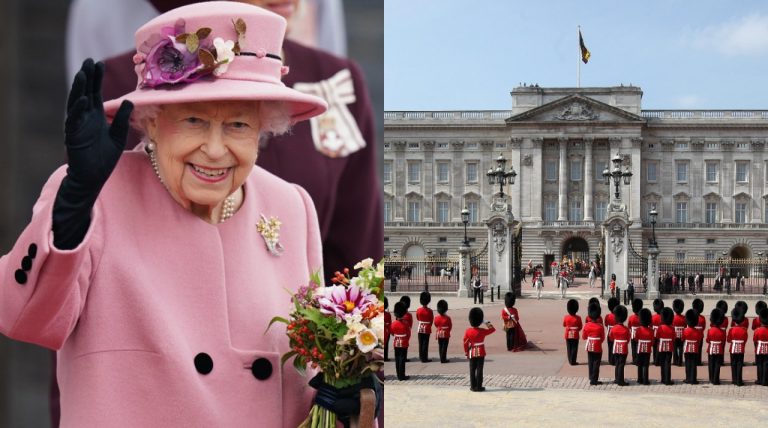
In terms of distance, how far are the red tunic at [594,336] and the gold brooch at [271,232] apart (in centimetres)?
969

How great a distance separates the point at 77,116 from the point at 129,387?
3.73 feet

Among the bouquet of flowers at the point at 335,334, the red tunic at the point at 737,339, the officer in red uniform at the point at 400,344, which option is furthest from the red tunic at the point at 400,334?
the bouquet of flowers at the point at 335,334

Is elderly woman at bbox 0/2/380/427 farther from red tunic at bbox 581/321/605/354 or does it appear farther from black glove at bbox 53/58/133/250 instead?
red tunic at bbox 581/321/605/354

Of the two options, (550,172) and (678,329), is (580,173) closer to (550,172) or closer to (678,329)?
(550,172)

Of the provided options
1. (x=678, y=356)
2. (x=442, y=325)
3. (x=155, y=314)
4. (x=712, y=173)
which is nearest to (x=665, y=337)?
(x=678, y=356)

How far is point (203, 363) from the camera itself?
3.62m

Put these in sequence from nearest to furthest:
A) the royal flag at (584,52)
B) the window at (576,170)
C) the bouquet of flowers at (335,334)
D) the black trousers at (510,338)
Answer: the bouquet of flowers at (335,334) → the black trousers at (510,338) → the royal flag at (584,52) → the window at (576,170)

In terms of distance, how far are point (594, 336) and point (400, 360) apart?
2.86m

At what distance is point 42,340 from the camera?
3.38m

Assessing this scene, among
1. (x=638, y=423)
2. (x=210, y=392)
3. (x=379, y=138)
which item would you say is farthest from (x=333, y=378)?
(x=638, y=423)

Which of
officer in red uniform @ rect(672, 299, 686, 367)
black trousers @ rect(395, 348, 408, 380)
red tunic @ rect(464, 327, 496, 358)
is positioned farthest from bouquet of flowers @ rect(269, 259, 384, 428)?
officer in red uniform @ rect(672, 299, 686, 367)

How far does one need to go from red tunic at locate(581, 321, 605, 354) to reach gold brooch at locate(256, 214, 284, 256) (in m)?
9.69

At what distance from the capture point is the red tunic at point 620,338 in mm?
12580

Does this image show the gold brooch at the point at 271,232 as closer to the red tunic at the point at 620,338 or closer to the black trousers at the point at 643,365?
the red tunic at the point at 620,338
